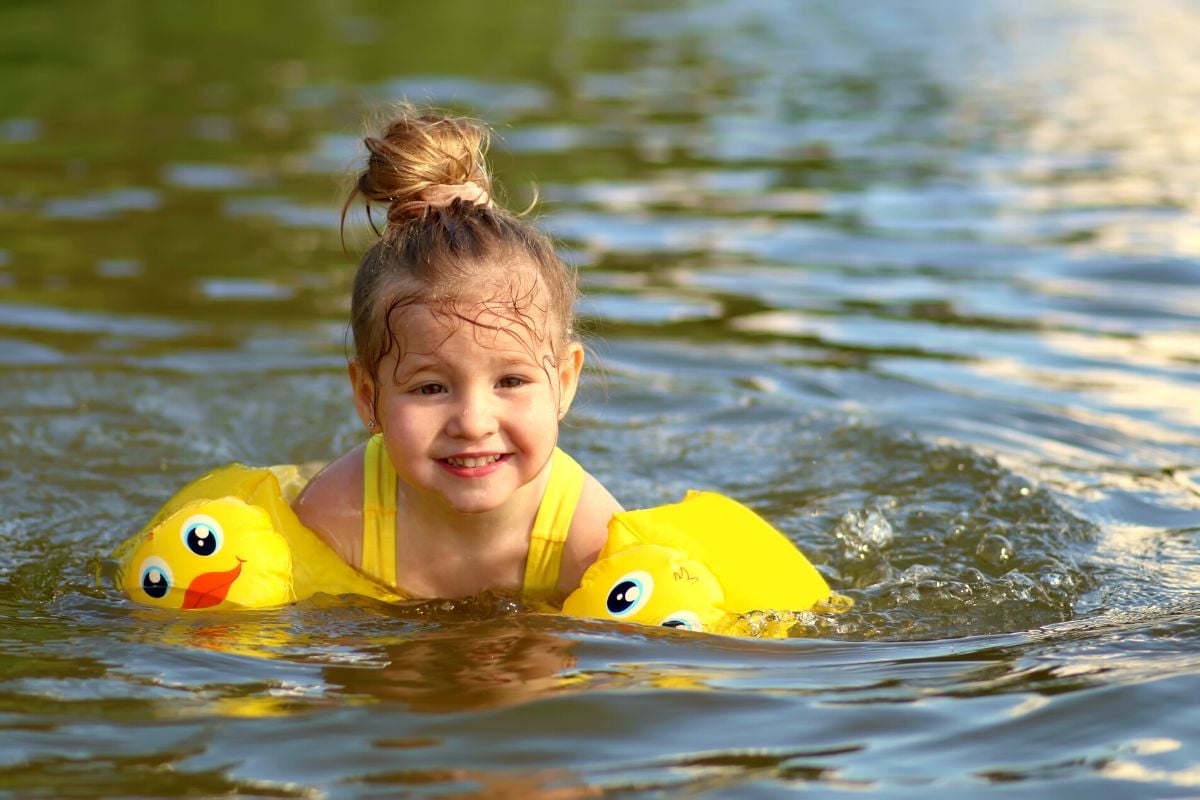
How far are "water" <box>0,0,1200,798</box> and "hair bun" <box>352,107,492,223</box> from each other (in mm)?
1112

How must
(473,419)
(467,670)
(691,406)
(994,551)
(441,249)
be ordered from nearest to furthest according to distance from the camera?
(467,670)
(473,419)
(441,249)
(994,551)
(691,406)

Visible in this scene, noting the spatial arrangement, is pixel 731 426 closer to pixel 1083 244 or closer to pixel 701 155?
pixel 1083 244

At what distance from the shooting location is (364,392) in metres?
4.32

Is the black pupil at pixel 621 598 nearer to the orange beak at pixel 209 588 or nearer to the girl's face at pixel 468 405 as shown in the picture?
the girl's face at pixel 468 405

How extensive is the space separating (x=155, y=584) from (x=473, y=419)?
106 centimetres

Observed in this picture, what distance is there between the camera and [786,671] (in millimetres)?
3781

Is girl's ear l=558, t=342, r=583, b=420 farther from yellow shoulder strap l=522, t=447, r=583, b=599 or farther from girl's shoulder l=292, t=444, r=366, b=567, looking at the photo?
girl's shoulder l=292, t=444, r=366, b=567

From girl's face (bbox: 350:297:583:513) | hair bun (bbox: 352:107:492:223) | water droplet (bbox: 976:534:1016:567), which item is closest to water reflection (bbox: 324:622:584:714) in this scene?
girl's face (bbox: 350:297:583:513)

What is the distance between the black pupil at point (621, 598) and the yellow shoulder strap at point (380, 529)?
697 millimetres

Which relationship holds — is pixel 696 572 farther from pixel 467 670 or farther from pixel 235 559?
pixel 235 559

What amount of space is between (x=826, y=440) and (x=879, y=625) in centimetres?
190

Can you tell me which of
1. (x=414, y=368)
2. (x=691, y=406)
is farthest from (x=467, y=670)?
(x=691, y=406)

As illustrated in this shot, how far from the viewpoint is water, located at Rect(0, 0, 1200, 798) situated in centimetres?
334

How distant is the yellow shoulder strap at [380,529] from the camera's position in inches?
179
